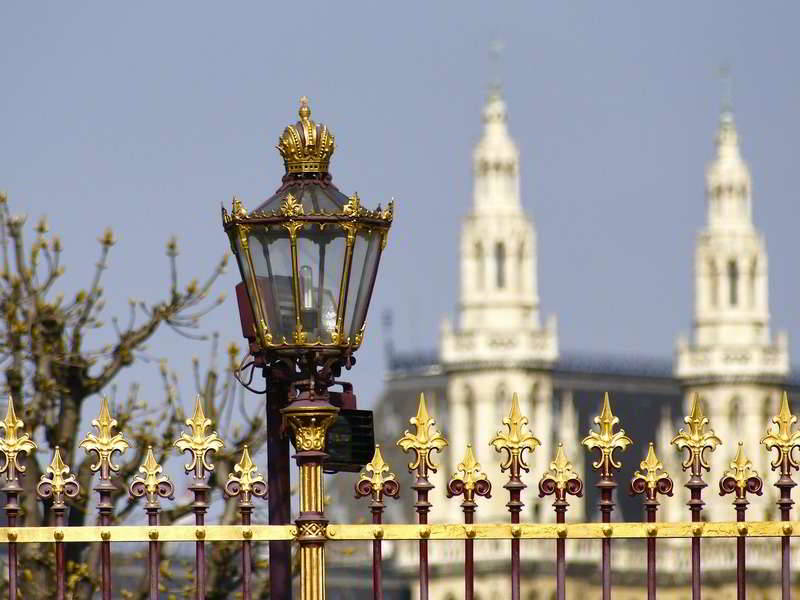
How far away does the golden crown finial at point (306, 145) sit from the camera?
11.8 metres

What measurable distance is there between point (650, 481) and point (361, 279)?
4.17ft

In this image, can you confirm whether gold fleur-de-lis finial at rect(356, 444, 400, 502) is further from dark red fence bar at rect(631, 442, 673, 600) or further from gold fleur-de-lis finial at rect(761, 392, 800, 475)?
gold fleur-de-lis finial at rect(761, 392, 800, 475)

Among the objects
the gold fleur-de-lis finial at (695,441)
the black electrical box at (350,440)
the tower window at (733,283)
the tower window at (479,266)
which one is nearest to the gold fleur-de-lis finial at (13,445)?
the black electrical box at (350,440)

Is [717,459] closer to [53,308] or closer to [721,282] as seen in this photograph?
[721,282]

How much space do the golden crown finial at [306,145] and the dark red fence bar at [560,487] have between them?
134 centimetres

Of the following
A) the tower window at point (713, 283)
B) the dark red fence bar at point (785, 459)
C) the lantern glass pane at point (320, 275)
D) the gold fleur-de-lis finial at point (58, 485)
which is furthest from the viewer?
the tower window at point (713, 283)

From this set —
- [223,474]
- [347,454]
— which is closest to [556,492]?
[347,454]

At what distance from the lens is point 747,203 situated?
111 meters

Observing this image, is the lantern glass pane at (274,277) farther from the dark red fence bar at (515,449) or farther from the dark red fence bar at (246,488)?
the dark red fence bar at (515,449)

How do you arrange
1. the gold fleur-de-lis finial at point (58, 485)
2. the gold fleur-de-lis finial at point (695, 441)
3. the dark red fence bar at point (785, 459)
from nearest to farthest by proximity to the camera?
the gold fleur-de-lis finial at point (58, 485) → the gold fleur-de-lis finial at point (695, 441) → the dark red fence bar at point (785, 459)

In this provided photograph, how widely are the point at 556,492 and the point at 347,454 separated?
0.77 m

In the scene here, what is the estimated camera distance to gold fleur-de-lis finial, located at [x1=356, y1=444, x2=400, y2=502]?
11.5 m

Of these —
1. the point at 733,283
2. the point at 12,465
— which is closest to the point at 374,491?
the point at 12,465

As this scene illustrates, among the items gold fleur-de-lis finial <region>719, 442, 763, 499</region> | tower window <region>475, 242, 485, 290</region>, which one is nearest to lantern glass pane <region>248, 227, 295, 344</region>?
gold fleur-de-lis finial <region>719, 442, 763, 499</region>
